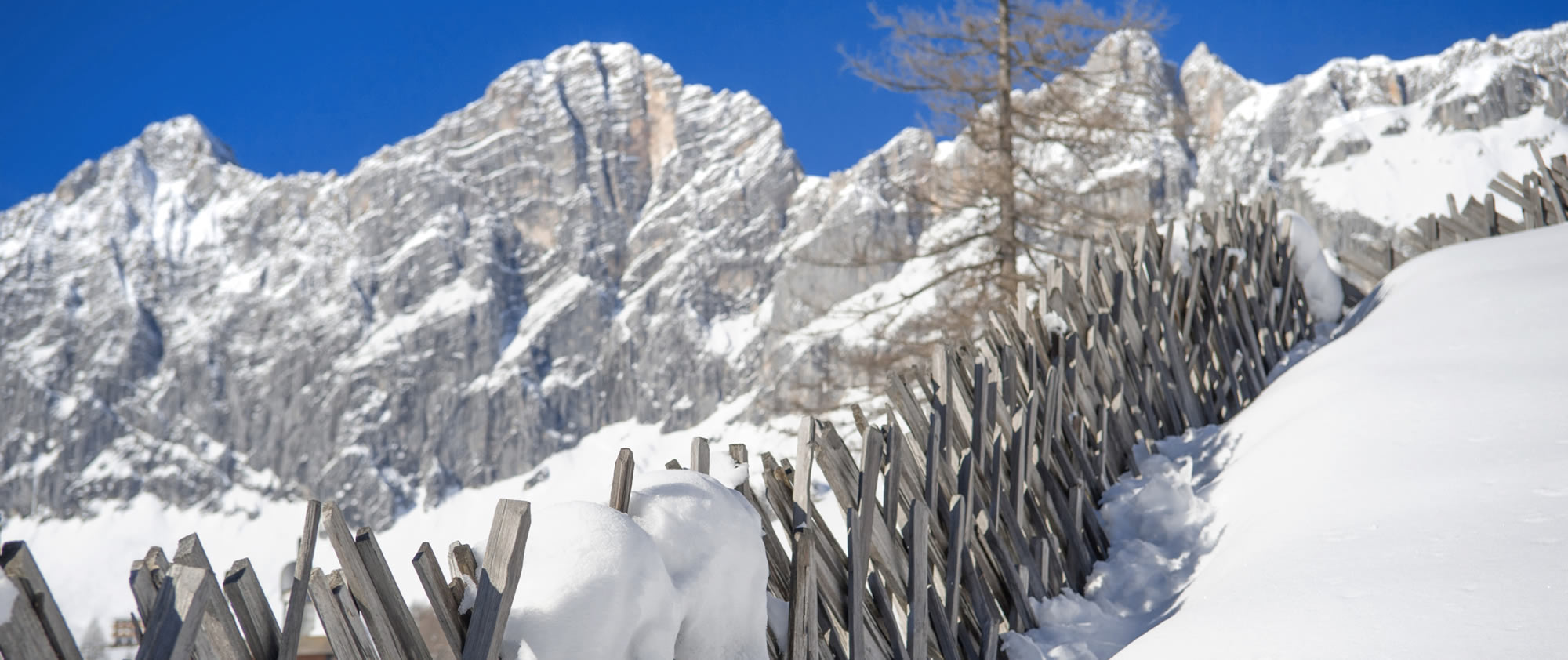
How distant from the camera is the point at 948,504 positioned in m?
2.43

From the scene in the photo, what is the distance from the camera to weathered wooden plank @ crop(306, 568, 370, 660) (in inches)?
47.1

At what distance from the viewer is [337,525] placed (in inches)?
48.1

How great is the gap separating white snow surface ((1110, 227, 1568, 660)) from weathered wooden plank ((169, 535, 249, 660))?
1.46 m

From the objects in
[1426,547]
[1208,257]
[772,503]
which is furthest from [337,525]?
[1208,257]

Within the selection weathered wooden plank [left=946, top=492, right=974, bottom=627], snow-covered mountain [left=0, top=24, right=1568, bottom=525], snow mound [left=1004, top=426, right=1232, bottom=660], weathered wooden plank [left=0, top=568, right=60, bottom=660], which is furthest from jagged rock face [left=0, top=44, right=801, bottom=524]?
weathered wooden plank [left=0, top=568, right=60, bottom=660]

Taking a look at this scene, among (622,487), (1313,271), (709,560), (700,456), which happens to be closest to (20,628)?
(622,487)

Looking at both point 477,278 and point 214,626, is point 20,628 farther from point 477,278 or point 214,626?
point 477,278

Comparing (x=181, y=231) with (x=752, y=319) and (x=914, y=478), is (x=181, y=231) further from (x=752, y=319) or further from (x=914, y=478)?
(x=914, y=478)

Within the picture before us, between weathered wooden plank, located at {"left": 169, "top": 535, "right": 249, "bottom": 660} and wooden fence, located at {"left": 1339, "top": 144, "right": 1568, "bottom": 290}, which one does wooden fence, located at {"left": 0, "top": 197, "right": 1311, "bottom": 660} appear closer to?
weathered wooden plank, located at {"left": 169, "top": 535, "right": 249, "bottom": 660}

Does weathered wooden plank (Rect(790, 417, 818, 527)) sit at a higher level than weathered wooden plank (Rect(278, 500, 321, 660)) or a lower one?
lower

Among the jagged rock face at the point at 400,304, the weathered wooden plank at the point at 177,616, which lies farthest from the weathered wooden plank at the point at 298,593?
the jagged rock face at the point at 400,304

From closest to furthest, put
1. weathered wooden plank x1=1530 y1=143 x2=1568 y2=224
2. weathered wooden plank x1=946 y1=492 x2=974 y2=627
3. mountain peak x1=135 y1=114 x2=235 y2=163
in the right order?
weathered wooden plank x1=946 y1=492 x2=974 y2=627, weathered wooden plank x1=1530 y1=143 x2=1568 y2=224, mountain peak x1=135 y1=114 x2=235 y2=163

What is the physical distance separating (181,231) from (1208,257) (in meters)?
195

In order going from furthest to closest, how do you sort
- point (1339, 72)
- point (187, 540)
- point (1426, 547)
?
1. point (1339, 72)
2. point (1426, 547)
3. point (187, 540)
